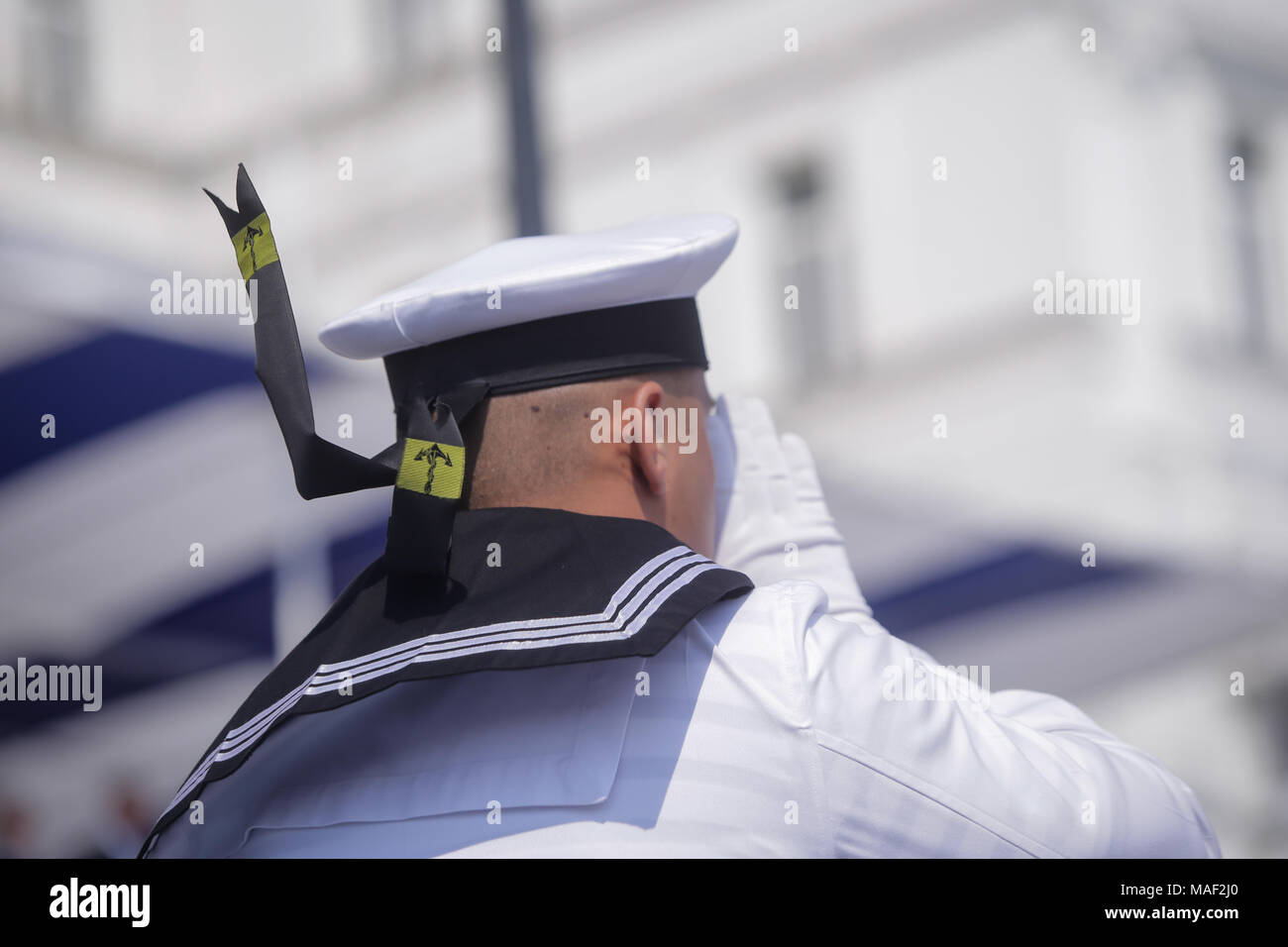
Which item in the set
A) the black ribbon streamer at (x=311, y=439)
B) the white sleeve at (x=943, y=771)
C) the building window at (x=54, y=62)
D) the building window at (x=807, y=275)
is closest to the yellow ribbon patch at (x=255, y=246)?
the black ribbon streamer at (x=311, y=439)

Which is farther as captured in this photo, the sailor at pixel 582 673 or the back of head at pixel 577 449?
the back of head at pixel 577 449

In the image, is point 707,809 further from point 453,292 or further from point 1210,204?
point 1210,204

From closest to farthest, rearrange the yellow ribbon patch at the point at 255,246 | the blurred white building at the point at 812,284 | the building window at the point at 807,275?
the yellow ribbon patch at the point at 255,246
the blurred white building at the point at 812,284
the building window at the point at 807,275

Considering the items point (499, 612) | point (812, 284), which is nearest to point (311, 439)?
point (499, 612)

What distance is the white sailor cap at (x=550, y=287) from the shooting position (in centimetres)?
185

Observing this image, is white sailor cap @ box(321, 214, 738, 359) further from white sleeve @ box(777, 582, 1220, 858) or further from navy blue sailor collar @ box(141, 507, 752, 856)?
white sleeve @ box(777, 582, 1220, 858)

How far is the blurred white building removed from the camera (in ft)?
16.8

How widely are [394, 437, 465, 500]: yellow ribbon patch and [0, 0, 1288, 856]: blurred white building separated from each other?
2.83 meters

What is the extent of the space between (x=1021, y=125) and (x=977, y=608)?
4942mm

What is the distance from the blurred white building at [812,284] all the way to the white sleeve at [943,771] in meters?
3.06

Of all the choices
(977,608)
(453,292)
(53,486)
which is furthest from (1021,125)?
(453,292)

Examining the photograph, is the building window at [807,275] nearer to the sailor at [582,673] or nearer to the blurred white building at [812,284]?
the blurred white building at [812,284]

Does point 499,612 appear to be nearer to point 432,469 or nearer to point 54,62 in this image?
point 432,469

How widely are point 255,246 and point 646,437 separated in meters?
0.52
